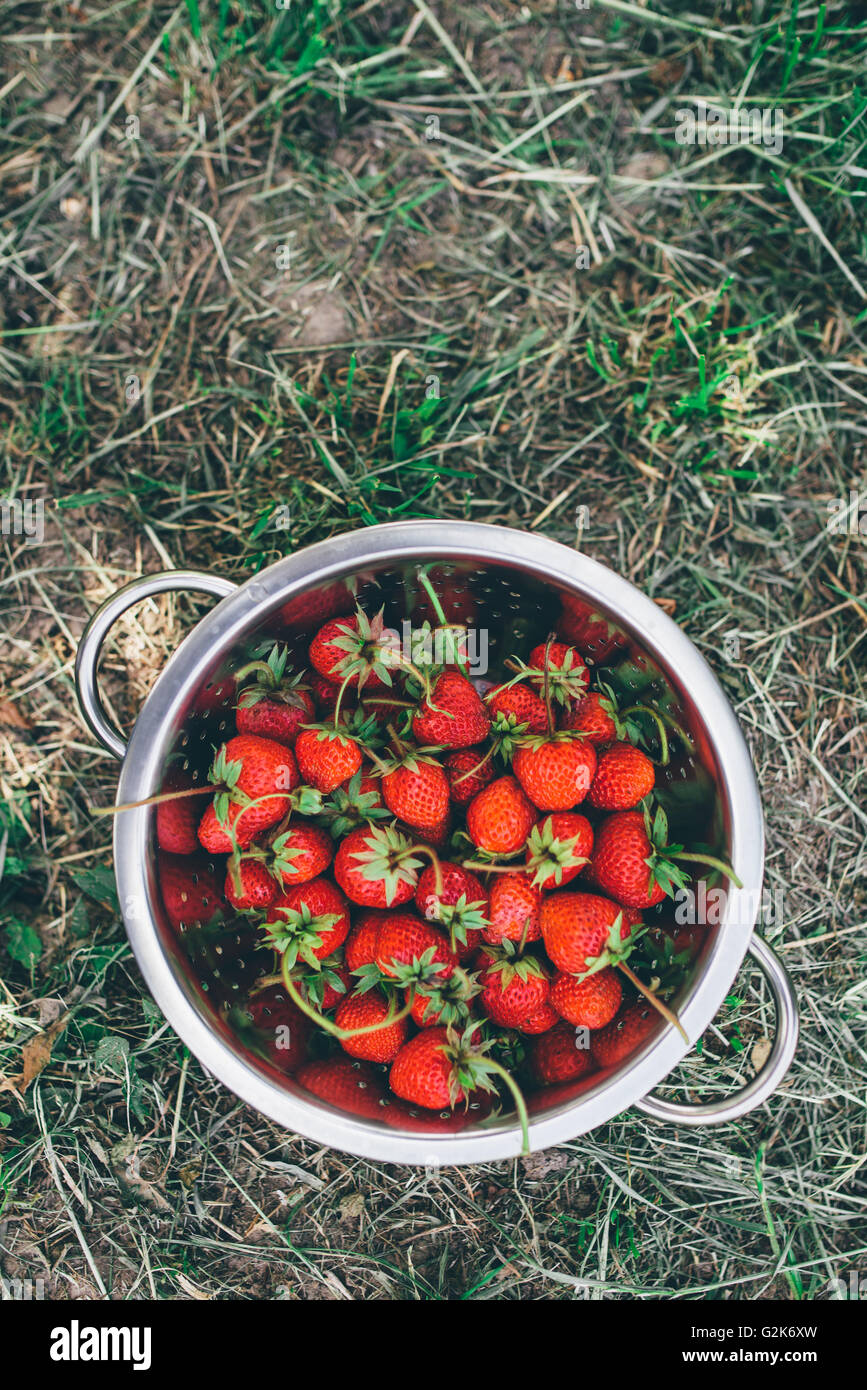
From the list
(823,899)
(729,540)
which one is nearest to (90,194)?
(729,540)

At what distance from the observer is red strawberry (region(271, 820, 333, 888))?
1130 millimetres

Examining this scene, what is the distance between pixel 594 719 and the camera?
1212 millimetres

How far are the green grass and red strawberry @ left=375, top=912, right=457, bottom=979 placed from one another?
641 millimetres

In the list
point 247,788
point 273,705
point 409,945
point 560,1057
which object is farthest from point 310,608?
point 560,1057

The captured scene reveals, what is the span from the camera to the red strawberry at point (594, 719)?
3.96 ft

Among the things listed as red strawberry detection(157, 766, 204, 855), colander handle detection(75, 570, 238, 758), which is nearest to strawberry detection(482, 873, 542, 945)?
red strawberry detection(157, 766, 204, 855)

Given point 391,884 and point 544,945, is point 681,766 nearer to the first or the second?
point 544,945

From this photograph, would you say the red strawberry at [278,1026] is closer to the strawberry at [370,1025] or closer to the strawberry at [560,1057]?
the strawberry at [370,1025]

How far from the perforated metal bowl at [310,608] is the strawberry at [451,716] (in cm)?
16

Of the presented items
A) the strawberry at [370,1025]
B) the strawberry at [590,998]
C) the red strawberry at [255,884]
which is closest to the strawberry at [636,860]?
the strawberry at [590,998]

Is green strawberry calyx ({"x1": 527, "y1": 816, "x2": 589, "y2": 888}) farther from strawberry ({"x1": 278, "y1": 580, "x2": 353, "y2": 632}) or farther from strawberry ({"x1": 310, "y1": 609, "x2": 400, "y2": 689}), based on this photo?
strawberry ({"x1": 278, "y1": 580, "x2": 353, "y2": 632})

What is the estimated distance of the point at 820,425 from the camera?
1674mm
